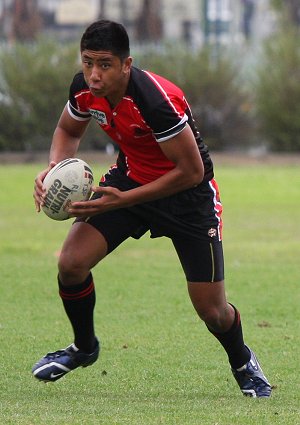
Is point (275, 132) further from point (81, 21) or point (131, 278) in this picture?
point (81, 21)

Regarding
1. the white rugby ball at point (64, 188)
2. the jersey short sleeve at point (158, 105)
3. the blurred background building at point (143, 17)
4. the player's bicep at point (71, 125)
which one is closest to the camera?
the jersey short sleeve at point (158, 105)

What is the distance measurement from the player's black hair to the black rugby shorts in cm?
103

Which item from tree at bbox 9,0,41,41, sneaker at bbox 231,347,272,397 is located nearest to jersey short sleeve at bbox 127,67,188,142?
sneaker at bbox 231,347,272,397

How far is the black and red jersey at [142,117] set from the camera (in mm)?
7352

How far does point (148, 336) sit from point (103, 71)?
3.65 meters

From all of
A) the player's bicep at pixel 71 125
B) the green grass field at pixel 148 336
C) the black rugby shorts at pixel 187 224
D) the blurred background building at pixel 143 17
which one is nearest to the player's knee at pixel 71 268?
the black rugby shorts at pixel 187 224

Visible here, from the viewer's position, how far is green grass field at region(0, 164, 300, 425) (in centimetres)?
729

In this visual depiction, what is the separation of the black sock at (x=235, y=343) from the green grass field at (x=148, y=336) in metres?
0.25

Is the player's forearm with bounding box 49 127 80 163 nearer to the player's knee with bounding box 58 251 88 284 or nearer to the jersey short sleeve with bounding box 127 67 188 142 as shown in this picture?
the player's knee with bounding box 58 251 88 284

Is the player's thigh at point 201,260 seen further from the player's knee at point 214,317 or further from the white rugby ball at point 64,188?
the white rugby ball at point 64,188

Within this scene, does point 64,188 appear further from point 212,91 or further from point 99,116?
point 212,91

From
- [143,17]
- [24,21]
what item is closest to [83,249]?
[143,17]

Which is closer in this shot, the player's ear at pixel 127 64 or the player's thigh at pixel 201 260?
the player's ear at pixel 127 64

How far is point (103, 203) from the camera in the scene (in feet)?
24.5
